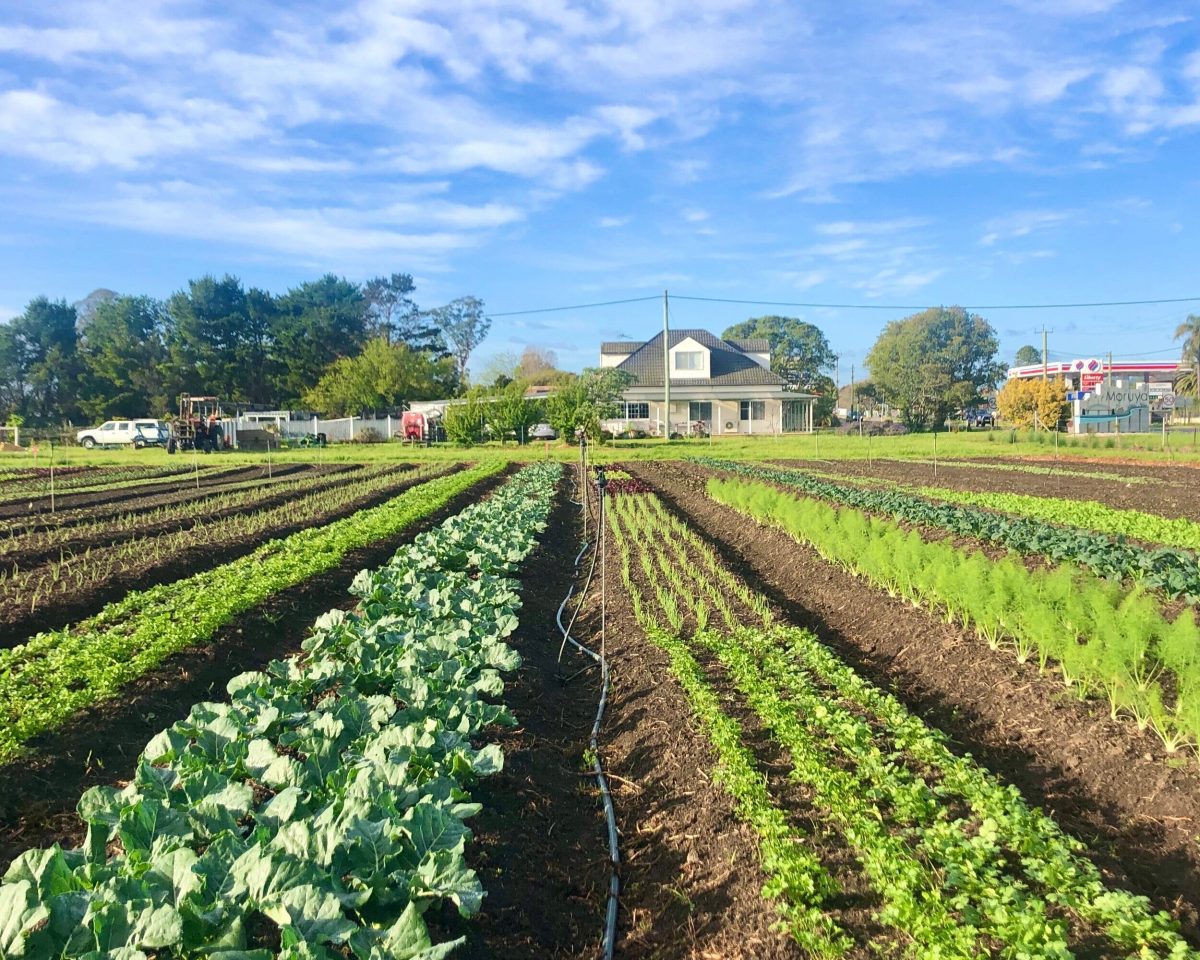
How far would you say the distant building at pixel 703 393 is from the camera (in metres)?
50.6

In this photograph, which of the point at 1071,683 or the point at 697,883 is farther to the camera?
the point at 1071,683

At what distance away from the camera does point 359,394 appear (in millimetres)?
56344

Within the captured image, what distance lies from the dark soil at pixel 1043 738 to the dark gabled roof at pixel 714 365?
44553mm

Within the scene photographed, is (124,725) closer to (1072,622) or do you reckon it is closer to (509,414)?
(1072,622)

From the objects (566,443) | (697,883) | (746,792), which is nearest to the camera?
(697,883)

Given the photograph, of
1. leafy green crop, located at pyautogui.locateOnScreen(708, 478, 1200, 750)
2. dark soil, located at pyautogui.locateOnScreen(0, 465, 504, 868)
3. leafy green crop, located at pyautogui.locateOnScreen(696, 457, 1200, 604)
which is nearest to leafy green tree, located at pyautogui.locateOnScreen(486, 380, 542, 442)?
leafy green crop, located at pyautogui.locateOnScreen(696, 457, 1200, 604)

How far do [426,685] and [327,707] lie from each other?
57 centimetres

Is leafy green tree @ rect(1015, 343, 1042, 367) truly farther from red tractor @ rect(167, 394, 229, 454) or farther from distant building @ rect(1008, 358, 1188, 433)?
red tractor @ rect(167, 394, 229, 454)

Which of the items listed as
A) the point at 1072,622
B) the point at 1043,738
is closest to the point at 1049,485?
the point at 1072,622

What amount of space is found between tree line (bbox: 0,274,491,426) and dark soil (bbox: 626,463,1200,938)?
52493mm

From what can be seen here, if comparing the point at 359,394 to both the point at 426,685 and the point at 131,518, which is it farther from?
the point at 426,685

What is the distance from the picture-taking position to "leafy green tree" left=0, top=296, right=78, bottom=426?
61750 mm

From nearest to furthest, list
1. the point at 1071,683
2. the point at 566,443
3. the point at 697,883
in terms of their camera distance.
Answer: the point at 697,883 < the point at 1071,683 < the point at 566,443

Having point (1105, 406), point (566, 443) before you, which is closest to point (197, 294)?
point (566, 443)
